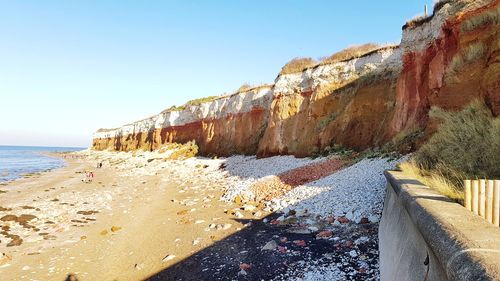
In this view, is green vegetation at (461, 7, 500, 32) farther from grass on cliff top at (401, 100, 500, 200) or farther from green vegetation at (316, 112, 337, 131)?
green vegetation at (316, 112, 337, 131)

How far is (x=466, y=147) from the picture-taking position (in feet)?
26.4

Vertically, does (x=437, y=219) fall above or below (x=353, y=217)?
above

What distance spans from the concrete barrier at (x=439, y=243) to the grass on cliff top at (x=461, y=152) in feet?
2.86

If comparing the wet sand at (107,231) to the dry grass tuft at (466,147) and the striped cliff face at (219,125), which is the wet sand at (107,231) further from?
the striped cliff face at (219,125)

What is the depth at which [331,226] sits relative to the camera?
34.1 ft

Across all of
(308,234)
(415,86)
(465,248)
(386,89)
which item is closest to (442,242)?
(465,248)

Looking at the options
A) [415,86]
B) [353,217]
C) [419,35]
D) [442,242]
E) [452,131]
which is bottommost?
[353,217]

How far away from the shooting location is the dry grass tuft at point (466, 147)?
22.8 feet

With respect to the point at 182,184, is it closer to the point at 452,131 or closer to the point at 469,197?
the point at 452,131

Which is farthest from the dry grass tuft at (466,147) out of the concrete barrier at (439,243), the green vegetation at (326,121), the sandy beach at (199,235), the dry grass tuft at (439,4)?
Result: the green vegetation at (326,121)

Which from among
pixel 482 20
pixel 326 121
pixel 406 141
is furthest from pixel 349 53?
pixel 482 20

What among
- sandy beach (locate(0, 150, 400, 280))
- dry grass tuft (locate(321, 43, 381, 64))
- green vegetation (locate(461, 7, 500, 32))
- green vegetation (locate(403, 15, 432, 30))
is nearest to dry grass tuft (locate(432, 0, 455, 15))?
green vegetation (locate(403, 15, 432, 30))

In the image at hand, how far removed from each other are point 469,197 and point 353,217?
20.5 ft

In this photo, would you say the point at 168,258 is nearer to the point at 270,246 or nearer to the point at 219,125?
the point at 270,246
